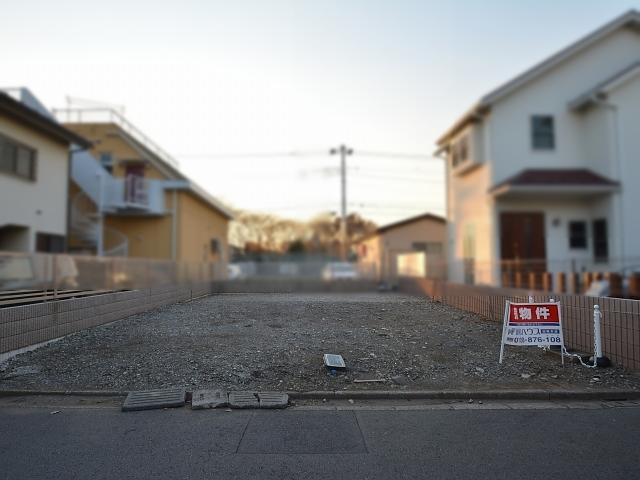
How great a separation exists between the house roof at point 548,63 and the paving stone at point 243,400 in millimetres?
15211

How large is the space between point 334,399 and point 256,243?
5031cm

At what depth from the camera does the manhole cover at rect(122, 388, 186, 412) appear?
546 cm

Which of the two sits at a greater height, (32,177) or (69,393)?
(32,177)

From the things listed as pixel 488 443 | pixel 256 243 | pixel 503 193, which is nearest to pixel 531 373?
pixel 488 443

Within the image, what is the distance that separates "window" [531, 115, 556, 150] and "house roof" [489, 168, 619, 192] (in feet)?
3.22

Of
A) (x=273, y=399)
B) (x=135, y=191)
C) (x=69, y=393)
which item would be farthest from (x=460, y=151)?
(x=69, y=393)

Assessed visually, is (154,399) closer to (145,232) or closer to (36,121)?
(36,121)

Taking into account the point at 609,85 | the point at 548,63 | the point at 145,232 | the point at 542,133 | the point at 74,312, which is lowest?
the point at 74,312

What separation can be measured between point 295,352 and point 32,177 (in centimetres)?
1288

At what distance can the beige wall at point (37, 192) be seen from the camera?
14.6 metres

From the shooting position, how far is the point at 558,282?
14742 mm

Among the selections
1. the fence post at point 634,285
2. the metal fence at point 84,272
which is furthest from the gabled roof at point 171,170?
the fence post at point 634,285

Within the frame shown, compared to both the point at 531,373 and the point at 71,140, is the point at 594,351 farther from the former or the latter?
the point at 71,140

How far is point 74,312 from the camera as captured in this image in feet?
26.0
